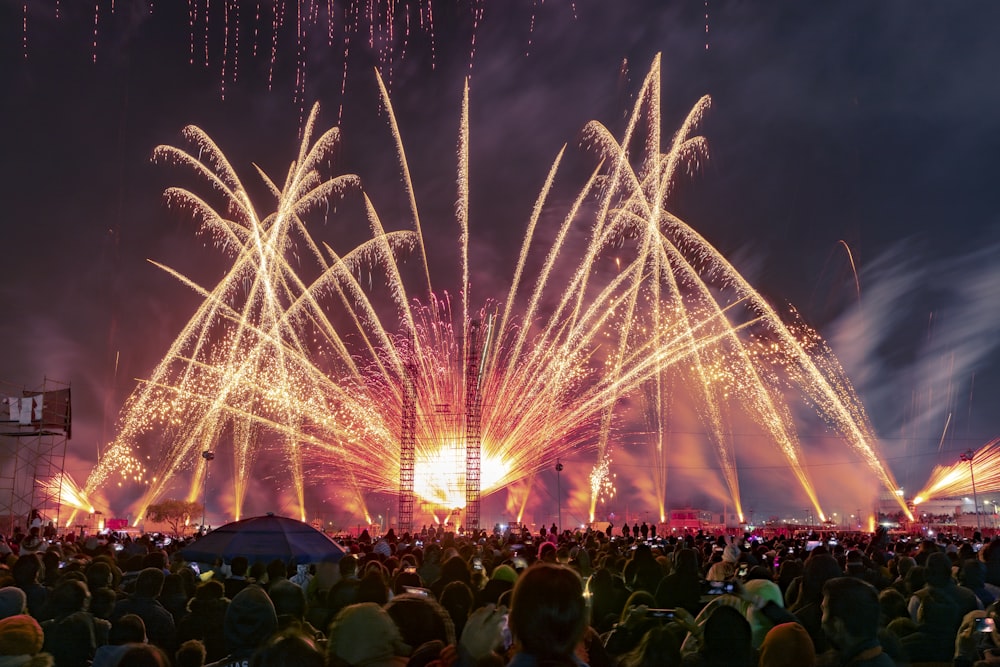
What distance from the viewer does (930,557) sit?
7.50m

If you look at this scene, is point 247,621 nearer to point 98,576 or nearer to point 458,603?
point 458,603

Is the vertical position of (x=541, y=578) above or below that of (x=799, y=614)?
above

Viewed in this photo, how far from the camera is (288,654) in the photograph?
4266 mm

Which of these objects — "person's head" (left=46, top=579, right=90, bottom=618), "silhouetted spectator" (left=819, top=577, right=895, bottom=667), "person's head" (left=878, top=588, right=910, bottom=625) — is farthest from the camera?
"person's head" (left=878, top=588, right=910, bottom=625)

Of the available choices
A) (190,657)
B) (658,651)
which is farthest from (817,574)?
(190,657)

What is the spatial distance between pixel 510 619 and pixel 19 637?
3.72 m

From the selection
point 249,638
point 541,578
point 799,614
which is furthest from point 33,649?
point 799,614

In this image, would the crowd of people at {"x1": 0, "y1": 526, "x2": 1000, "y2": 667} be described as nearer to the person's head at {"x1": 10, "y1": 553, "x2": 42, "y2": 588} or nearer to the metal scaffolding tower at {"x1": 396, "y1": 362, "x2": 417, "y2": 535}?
the person's head at {"x1": 10, "y1": 553, "x2": 42, "y2": 588}

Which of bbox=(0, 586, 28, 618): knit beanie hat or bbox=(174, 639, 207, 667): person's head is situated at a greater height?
bbox=(0, 586, 28, 618): knit beanie hat

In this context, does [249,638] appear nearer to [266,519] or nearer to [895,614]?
[895,614]

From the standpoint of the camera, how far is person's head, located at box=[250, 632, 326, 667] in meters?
4.24

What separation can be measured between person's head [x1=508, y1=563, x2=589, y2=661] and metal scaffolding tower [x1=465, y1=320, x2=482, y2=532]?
3369cm

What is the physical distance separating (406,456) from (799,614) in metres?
31.9

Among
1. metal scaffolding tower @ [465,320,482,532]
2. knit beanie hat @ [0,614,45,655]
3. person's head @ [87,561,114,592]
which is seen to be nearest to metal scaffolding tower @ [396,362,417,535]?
metal scaffolding tower @ [465,320,482,532]
